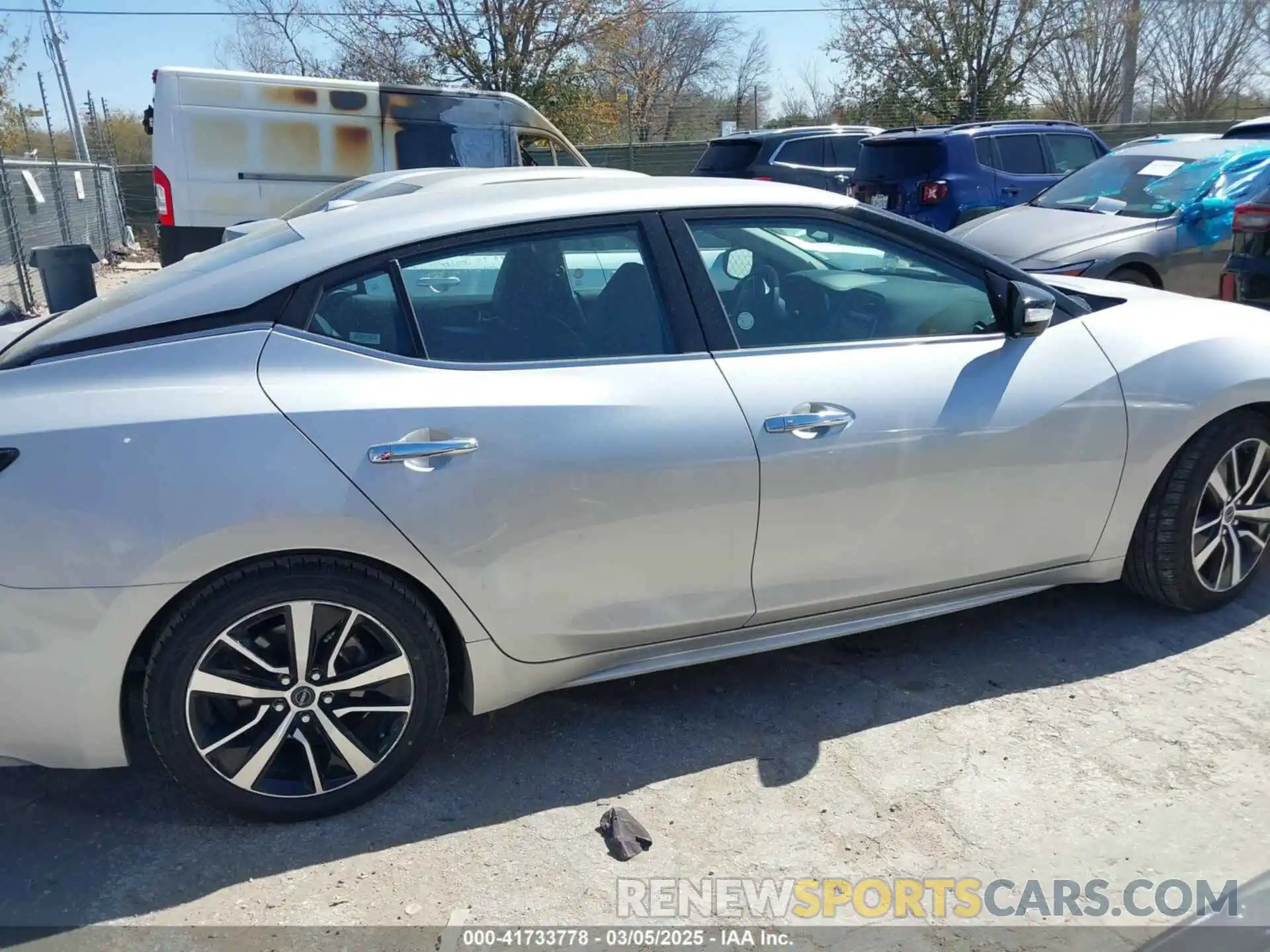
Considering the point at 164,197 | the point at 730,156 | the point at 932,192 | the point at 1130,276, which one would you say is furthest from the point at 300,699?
the point at 730,156

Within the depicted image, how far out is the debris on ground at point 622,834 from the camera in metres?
2.62

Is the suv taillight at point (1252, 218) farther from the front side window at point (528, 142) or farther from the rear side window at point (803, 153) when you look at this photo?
the rear side window at point (803, 153)

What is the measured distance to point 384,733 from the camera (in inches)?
109

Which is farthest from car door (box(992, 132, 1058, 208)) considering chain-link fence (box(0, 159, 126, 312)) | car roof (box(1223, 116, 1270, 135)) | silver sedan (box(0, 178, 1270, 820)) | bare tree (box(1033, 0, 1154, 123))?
bare tree (box(1033, 0, 1154, 123))

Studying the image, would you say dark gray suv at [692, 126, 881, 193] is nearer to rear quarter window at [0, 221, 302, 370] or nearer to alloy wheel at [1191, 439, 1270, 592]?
alloy wheel at [1191, 439, 1270, 592]

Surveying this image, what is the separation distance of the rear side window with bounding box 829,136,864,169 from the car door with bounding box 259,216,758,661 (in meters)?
12.6

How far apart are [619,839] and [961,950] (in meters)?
0.85

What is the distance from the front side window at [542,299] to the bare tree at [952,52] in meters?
26.2

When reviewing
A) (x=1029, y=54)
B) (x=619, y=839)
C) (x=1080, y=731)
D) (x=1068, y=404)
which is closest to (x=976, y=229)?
(x=1068, y=404)

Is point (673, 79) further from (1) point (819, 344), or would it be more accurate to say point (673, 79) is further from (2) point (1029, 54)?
(1) point (819, 344)

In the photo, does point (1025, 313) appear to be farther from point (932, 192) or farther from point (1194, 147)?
point (932, 192)

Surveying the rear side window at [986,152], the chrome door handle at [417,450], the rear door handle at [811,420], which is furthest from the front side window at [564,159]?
the chrome door handle at [417,450]

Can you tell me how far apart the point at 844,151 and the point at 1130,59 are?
16.7 metres

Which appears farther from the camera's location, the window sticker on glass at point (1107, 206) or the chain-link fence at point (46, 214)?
the chain-link fence at point (46, 214)
